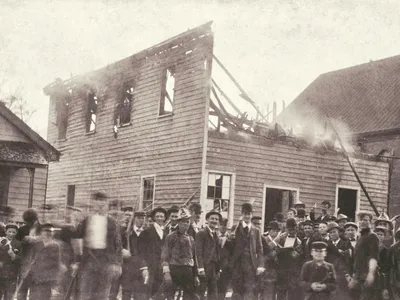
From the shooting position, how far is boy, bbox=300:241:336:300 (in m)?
8.15

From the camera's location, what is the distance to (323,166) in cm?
1877

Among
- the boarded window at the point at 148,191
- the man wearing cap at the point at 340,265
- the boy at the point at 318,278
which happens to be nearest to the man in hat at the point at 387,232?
the man wearing cap at the point at 340,265

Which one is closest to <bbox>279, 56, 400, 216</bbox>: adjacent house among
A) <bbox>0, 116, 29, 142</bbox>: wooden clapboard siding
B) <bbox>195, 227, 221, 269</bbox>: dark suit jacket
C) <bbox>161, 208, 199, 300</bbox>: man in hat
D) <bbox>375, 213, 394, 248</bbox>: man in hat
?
<bbox>375, 213, 394, 248</bbox>: man in hat

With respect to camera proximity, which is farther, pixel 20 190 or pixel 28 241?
pixel 20 190

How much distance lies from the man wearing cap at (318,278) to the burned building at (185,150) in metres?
7.86

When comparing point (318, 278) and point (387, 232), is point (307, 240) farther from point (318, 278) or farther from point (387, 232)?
point (318, 278)

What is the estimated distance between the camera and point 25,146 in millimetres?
15531

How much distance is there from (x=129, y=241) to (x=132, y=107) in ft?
33.5

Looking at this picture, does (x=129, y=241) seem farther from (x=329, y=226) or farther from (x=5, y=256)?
(x=329, y=226)

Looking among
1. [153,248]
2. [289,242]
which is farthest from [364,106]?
[153,248]

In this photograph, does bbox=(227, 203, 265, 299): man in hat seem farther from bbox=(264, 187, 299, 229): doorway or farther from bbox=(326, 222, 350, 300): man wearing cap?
bbox=(264, 187, 299, 229): doorway

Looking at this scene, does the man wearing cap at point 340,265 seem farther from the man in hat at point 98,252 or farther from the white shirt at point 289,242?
the man in hat at point 98,252

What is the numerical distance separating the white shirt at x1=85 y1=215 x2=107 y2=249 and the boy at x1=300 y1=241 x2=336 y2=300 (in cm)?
285

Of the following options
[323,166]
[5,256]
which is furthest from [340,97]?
[5,256]
